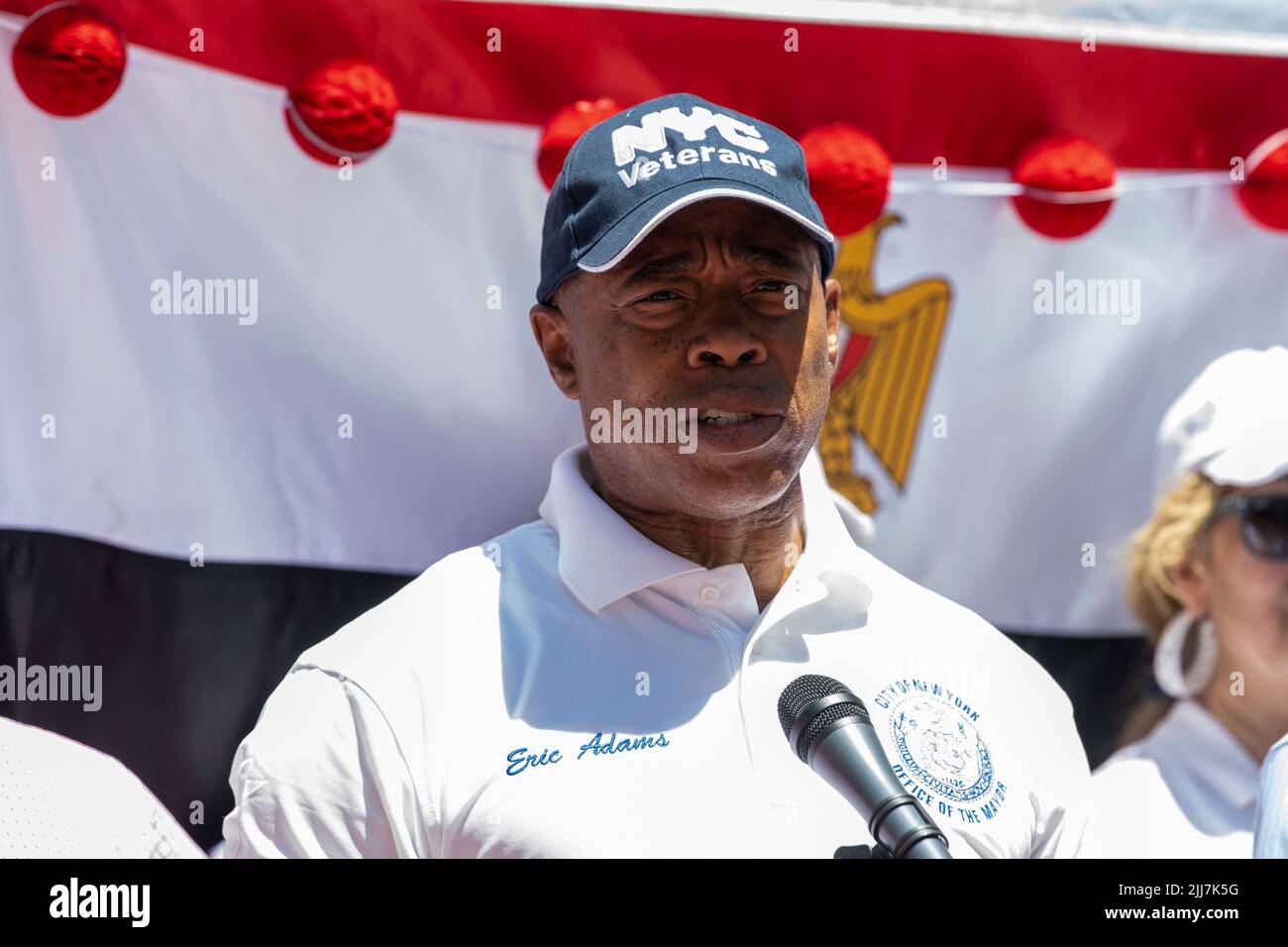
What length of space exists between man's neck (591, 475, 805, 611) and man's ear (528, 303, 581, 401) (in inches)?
5.4

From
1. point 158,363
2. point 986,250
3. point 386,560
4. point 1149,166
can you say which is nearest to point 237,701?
point 386,560

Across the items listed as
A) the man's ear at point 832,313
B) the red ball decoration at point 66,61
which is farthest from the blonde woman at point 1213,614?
the red ball decoration at point 66,61

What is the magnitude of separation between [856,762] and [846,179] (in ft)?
3.80

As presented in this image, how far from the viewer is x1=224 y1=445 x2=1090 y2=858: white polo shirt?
5.37ft

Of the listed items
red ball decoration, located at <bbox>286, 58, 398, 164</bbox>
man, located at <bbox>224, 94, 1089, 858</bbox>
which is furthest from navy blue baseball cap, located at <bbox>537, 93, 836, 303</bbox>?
red ball decoration, located at <bbox>286, 58, 398, 164</bbox>

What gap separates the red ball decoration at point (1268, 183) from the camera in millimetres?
2404

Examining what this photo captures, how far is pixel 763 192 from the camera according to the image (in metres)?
1.79

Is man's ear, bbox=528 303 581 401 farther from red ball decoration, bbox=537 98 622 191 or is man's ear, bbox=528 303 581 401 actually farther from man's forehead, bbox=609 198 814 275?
red ball decoration, bbox=537 98 622 191

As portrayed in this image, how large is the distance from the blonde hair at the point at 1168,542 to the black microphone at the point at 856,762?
4.43ft

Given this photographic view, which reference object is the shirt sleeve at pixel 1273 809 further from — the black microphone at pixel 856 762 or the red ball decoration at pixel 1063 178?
the red ball decoration at pixel 1063 178

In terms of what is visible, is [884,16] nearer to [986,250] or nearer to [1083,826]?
[986,250]

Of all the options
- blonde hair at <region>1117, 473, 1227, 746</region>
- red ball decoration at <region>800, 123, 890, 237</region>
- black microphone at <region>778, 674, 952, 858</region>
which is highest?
red ball decoration at <region>800, 123, 890, 237</region>

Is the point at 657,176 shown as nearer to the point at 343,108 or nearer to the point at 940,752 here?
the point at 343,108
